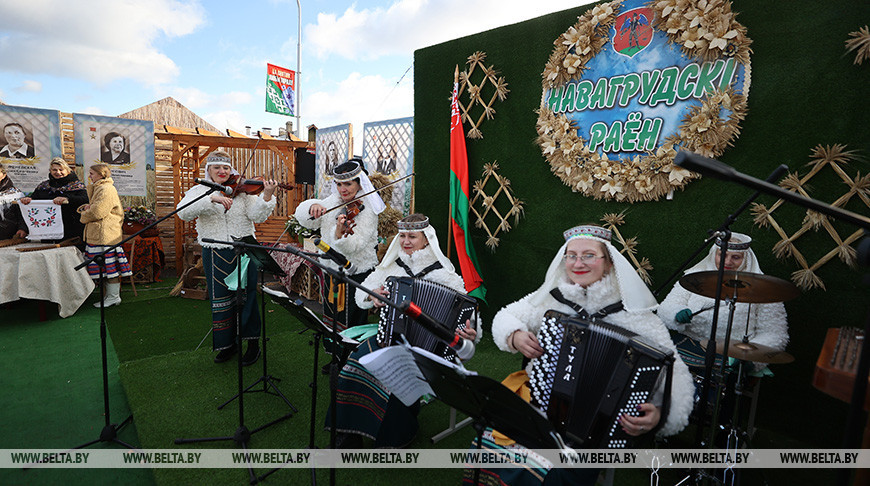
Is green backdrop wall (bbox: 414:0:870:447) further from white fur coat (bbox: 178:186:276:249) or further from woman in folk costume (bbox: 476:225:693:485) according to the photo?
white fur coat (bbox: 178:186:276:249)

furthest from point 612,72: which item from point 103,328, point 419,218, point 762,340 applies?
point 103,328

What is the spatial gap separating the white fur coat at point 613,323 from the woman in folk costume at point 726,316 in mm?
852

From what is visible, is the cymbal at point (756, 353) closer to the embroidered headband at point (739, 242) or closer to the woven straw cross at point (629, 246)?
the embroidered headband at point (739, 242)

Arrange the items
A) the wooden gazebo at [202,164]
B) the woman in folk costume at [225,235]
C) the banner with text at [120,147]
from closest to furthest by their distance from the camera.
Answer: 1. the woman in folk costume at [225,235]
2. the banner with text at [120,147]
3. the wooden gazebo at [202,164]

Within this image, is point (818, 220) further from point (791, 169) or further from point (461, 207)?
point (461, 207)

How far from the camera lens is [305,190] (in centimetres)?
866

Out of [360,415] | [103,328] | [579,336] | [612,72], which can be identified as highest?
[612,72]

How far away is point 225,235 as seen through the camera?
3.93 m

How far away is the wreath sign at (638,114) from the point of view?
2.97 meters

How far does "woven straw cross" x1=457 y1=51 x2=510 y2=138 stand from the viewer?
14.7ft

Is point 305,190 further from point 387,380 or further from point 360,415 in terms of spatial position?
point 387,380

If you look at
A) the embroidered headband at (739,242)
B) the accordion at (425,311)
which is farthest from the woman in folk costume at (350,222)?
the embroidered headband at (739,242)

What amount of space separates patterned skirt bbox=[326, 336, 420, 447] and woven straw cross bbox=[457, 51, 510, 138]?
3055 millimetres

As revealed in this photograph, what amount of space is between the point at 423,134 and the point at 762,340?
13.5 feet
